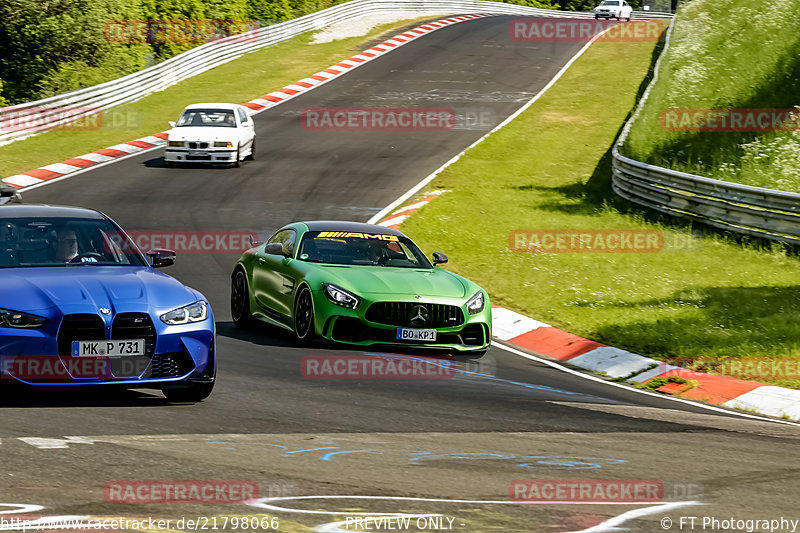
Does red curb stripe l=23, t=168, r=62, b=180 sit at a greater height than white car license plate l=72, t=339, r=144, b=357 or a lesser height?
lesser

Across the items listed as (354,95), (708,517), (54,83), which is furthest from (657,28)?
(708,517)

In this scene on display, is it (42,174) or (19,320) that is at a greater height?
(19,320)

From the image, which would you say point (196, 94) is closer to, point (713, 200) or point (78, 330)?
point (713, 200)

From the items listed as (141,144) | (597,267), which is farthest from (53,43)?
(597,267)

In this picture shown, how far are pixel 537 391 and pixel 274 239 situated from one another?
4729 millimetres

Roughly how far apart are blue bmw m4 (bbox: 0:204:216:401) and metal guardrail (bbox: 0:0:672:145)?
22.0 meters

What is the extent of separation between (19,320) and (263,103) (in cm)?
2915

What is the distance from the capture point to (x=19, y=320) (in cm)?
812

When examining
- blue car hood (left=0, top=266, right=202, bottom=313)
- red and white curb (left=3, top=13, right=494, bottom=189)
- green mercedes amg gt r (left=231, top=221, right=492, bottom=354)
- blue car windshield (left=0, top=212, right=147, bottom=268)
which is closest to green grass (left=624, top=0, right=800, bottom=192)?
green mercedes amg gt r (left=231, top=221, right=492, bottom=354)

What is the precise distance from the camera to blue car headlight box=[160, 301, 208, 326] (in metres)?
8.61

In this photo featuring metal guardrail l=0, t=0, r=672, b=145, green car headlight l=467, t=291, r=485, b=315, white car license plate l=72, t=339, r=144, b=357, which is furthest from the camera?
metal guardrail l=0, t=0, r=672, b=145

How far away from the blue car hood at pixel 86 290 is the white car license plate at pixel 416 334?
3.25m

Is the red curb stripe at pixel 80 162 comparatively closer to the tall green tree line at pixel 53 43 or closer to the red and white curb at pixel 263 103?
the red and white curb at pixel 263 103

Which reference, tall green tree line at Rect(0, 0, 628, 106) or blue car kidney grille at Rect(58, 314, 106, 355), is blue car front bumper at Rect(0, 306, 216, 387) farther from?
tall green tree line at Rect(0, 0, 628, 106)
